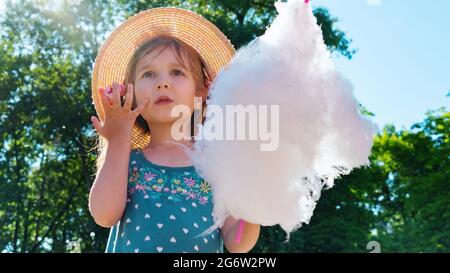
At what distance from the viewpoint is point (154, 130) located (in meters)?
2.39

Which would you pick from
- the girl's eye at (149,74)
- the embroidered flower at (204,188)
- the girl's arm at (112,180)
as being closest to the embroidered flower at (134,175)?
the girl's arm at (112,180)

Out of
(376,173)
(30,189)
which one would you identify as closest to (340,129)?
(30,189)

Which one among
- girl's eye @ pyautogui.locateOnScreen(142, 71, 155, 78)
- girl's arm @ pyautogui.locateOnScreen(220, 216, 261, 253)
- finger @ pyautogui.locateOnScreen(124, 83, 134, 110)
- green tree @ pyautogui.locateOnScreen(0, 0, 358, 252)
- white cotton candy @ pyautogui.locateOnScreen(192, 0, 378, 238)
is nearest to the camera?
white cotton candy @ pyautogui.locateOnScreen(192, 0, 378, 238)

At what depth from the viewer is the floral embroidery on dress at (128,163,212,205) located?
218 cm

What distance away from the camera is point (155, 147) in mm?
2393

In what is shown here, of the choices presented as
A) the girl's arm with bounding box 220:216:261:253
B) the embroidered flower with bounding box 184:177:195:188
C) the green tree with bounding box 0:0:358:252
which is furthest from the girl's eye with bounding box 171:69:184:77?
the green tree with bounding box 0:0:358:252

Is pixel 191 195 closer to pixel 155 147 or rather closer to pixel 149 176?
pixel 149 176

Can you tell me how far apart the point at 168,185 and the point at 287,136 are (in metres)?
0.53

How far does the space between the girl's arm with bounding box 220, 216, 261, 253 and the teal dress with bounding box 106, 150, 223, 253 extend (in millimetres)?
34

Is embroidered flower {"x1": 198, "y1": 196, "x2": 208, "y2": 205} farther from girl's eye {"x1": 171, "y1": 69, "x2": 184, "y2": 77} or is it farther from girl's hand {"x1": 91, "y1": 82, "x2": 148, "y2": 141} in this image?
girl's eye {"x1": 171, "y1": 69, "x2": 184, "y2": 77}

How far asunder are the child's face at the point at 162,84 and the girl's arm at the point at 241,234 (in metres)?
0.46

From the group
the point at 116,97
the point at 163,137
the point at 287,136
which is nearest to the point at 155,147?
the point at 163,137

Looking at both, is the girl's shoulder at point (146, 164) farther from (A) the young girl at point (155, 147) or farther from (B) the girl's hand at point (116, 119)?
(B) the girl's hand at point (116, 119)
